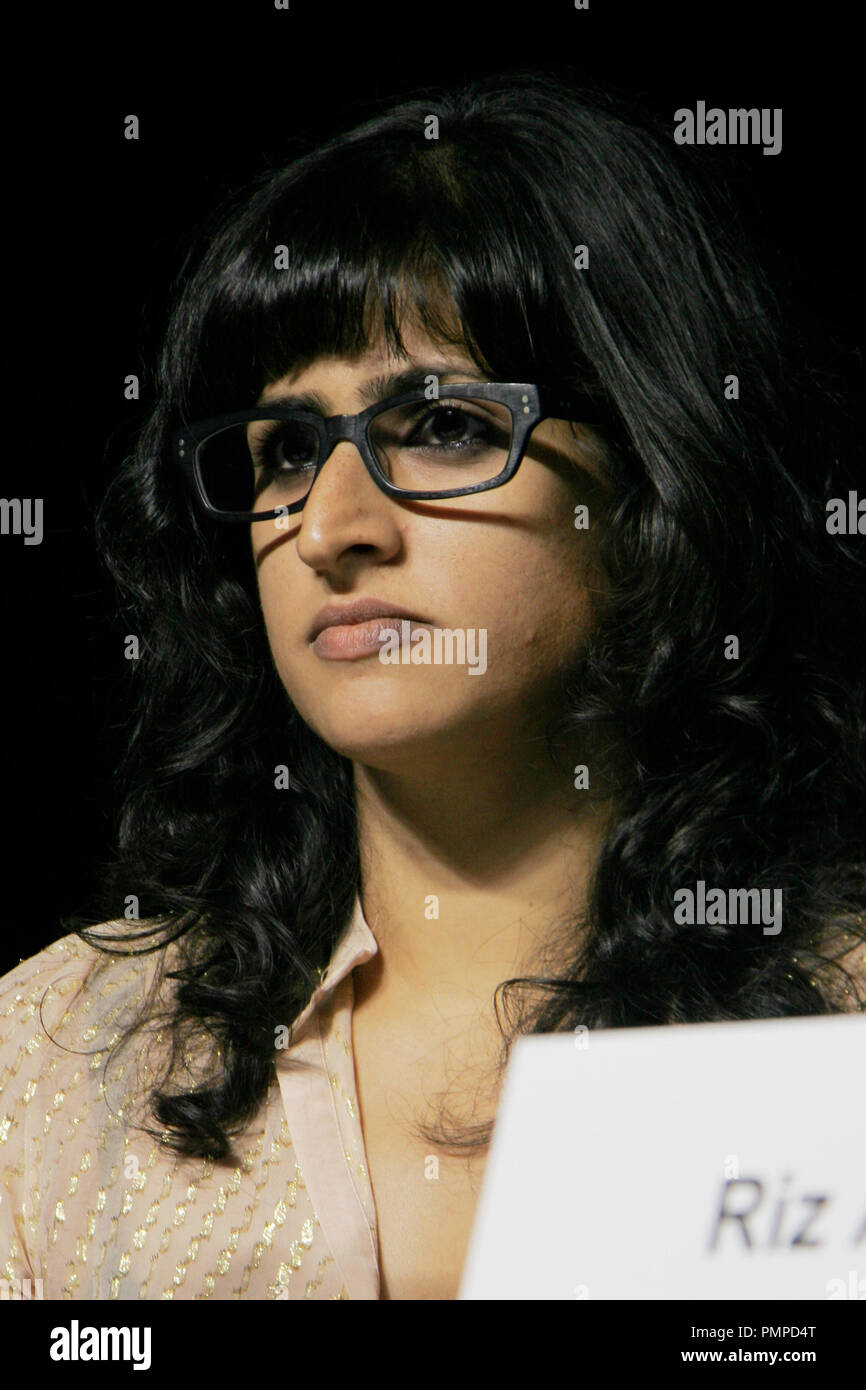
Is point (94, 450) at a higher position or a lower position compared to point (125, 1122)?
higher

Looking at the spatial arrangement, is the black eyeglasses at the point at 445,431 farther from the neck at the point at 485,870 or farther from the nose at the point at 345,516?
the neck at the point at 485,870

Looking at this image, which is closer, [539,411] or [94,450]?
[539,411]

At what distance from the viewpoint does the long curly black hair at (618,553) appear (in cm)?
168

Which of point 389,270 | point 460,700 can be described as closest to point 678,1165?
point 460,700

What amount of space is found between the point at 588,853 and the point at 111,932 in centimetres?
64

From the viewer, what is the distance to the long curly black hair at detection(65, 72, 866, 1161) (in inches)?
66.1

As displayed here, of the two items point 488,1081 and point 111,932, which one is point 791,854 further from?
point 111,932

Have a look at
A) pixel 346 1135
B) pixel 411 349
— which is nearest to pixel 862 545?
pixel 411 349

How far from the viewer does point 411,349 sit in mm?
1667

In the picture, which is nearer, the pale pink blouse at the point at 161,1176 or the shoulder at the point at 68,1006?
the pale pink blouse at the point at 161,1176

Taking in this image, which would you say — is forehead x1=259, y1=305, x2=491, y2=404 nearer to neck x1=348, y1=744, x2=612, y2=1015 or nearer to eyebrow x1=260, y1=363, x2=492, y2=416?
eyebrow x1=260, y1=363, x2=492, y2=416

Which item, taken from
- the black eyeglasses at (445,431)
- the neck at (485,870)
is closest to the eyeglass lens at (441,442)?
the black eyeglasses at (445,431)

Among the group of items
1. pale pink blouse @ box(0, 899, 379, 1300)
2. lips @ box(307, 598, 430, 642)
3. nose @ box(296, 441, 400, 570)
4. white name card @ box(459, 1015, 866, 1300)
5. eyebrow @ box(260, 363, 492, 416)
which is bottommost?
pale pink blouse @ box(0, 899, 379, 1300)

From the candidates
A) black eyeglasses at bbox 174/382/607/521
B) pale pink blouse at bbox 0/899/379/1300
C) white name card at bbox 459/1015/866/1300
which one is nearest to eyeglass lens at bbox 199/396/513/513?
black eyeglasses at bbox 174/382/607/521
